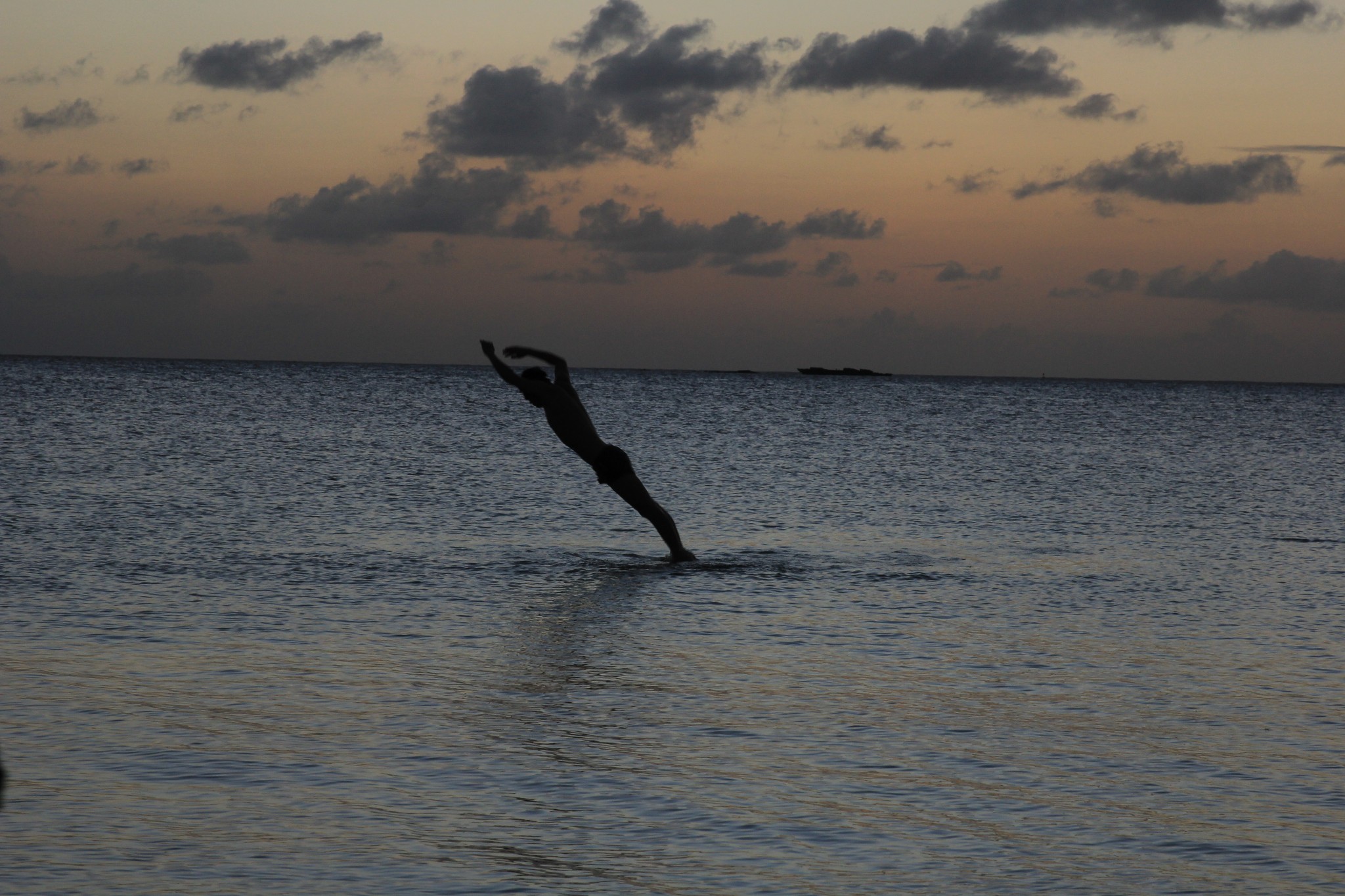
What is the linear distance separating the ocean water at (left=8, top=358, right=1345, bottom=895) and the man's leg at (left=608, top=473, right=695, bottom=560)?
1.90 feet

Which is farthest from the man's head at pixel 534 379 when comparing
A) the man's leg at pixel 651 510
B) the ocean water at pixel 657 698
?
the ocean water at pixel 657 698

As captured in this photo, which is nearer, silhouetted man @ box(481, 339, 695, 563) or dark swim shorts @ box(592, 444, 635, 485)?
silhouetted man @ box(481, 339, 695, 563)

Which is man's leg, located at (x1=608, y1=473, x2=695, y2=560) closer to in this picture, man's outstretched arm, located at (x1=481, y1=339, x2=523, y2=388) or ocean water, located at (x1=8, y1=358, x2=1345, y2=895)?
ocean water, located at (x1=8, y1=358, x2=1345, y2=895)

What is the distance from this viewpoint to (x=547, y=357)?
609 inches

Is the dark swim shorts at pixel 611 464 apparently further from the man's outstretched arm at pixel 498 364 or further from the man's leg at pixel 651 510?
the man's outstretched arm at pixel 498 364

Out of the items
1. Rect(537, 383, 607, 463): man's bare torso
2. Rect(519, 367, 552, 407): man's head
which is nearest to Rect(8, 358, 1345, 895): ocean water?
Rect(537, 383, 607, 463): man's bare torso

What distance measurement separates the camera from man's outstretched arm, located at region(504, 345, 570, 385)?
14.8 meters

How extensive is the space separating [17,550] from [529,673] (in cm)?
909

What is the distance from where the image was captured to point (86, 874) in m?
5.77

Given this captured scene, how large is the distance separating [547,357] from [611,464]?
1887mm

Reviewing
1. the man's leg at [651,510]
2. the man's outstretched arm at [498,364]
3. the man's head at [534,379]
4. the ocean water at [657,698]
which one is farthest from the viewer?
the man's leg at [651,510]

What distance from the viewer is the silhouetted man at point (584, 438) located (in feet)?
53.0

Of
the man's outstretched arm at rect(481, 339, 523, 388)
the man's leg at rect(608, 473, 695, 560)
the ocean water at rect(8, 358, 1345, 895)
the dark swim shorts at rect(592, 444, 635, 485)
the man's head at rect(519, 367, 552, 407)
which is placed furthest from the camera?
the man's leg at rect(608, 473, 695, 560)

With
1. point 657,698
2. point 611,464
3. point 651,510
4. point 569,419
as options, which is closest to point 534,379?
point 569,419
